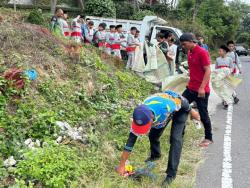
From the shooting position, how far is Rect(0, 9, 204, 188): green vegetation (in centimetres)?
458

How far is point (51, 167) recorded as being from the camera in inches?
175

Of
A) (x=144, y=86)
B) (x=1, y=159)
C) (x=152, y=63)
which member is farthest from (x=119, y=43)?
(x=1, y=159)


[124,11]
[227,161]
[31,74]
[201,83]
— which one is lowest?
[227,161]

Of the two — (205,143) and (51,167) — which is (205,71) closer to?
(205,143)

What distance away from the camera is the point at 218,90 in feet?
32.7

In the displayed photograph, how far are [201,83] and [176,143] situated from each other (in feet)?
6.55

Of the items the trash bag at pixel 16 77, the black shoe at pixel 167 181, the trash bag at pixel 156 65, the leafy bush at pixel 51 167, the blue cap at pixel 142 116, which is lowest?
the trash bag at pixel 156 65

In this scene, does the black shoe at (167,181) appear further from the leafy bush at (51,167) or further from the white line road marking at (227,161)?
the leafy bush at (51,167)

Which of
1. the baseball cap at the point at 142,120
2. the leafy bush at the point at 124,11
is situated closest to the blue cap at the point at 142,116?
the baseball cap at the point at 142,120

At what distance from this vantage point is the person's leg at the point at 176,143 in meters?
4.91

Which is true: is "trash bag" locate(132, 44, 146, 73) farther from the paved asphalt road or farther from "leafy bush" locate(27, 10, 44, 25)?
the paved asphalt road

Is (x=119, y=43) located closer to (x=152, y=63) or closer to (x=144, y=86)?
(x=152, y=63)

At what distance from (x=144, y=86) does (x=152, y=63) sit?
1.55 metres

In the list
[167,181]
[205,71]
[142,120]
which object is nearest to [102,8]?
[205,71]
